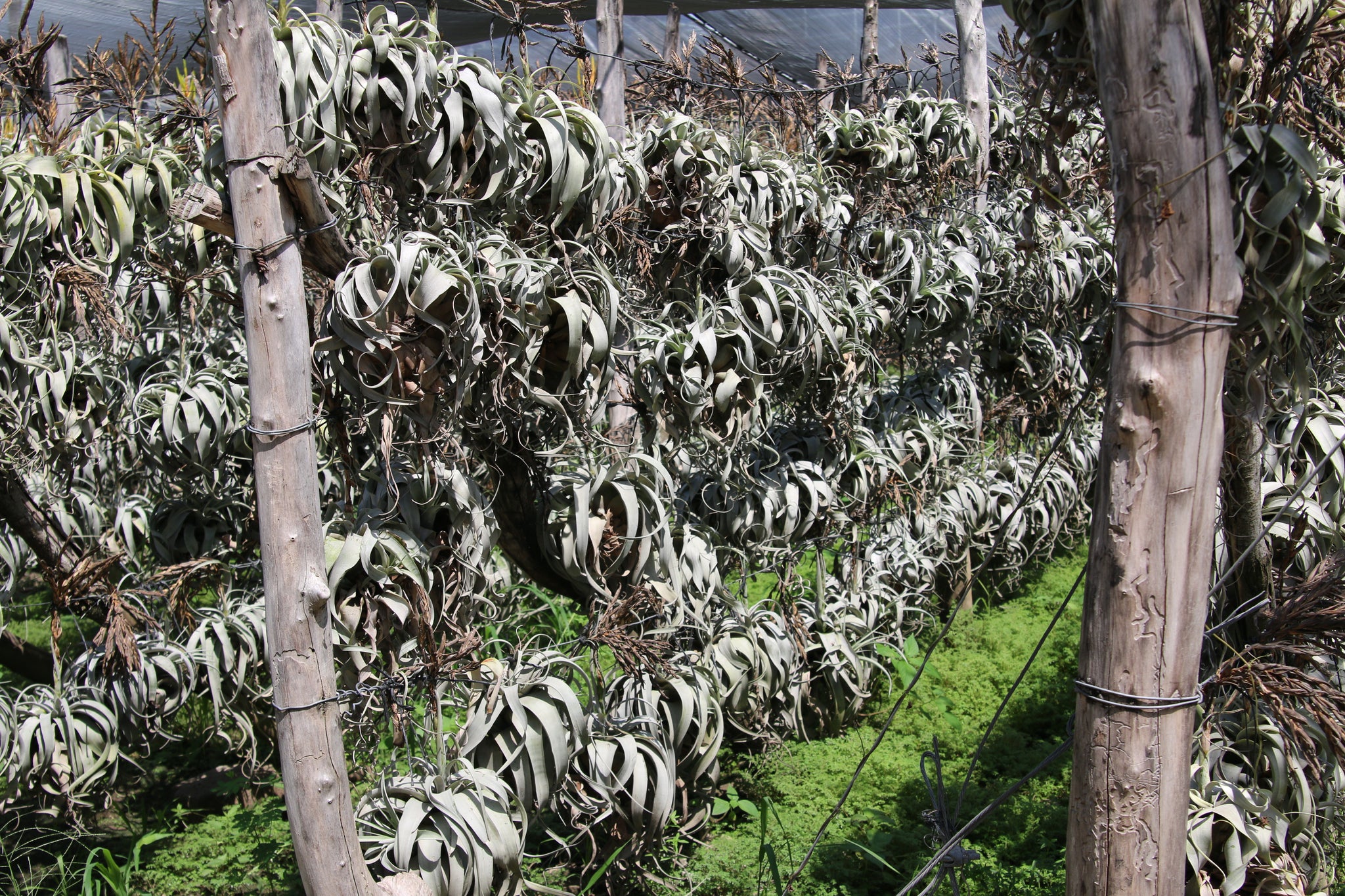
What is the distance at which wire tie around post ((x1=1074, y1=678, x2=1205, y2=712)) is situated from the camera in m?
1.52

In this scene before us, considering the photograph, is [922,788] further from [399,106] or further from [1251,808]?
[399,106]

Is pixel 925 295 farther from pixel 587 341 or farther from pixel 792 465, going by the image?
pixel 587 341

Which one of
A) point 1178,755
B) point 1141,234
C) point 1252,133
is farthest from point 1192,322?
point 1178,755

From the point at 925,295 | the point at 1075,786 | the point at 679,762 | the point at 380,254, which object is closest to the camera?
the point at 1075,786

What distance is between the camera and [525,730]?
2230 mm

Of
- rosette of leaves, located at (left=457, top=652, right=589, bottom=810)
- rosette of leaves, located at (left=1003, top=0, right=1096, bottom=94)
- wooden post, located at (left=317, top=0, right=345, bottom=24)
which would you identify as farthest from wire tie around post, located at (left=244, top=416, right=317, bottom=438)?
wooden post, located at (left=317, top=0, right=345, bottom=24)

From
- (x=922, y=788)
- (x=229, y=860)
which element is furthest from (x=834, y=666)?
(x=229, y=860)

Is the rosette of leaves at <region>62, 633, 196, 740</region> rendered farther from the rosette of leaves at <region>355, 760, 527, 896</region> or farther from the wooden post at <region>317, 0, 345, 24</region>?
the wooden post at <region>317, 0, 345, 24</region>

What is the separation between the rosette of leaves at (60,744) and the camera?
2863 mm

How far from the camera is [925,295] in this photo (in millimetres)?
4004

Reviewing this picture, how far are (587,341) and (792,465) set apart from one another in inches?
55.6

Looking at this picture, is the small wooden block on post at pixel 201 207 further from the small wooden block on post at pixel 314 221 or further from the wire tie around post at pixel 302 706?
the wire tie around post at pixel 302 706

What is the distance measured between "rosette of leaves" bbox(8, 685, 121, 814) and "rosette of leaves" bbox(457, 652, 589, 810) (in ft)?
4.67

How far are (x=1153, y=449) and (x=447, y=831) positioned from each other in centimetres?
156
